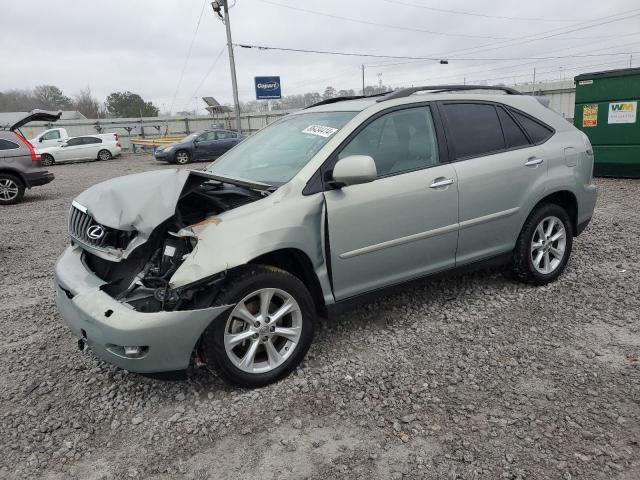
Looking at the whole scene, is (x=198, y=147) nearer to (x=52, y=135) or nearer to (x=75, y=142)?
(x=75, y=142)

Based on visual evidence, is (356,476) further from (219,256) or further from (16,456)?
(16,456)

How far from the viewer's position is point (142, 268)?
296 cm

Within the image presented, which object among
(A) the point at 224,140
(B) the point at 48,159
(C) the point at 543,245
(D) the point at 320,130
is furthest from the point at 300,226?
(B) the point at 48,159

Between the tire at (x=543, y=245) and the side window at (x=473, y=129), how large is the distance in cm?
74

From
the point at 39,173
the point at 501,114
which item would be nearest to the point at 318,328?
the point at 501,114

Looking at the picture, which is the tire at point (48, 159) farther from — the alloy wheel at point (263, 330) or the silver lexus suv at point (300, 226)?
the alloy wheel at point (263, 330)

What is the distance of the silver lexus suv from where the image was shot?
272 cm

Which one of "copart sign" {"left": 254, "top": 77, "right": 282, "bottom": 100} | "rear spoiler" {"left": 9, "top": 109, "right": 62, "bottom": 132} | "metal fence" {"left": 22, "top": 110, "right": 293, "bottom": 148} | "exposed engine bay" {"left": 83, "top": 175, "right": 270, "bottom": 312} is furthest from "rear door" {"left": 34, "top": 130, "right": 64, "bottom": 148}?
"exposed engine bay" {"left": 83, "top": 175, "right": 270, "bottom": 312}

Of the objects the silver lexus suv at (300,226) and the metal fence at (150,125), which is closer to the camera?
the silver lexus suv at (300,226)

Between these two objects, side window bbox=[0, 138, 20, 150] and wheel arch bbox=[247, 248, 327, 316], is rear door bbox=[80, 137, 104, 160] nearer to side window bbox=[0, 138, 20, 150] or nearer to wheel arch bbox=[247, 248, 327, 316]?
side window bbox=[0, 138, 20, 150]

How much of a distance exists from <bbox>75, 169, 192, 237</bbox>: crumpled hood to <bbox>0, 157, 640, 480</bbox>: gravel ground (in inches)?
41.8

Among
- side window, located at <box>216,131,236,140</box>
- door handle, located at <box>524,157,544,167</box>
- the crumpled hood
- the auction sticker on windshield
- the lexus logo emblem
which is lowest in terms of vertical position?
side window, located at <box>216,131,236,140</box>

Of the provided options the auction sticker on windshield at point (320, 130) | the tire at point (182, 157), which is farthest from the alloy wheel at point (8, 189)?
the tire at point (182, 157)

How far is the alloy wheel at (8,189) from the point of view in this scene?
10.8 metres
